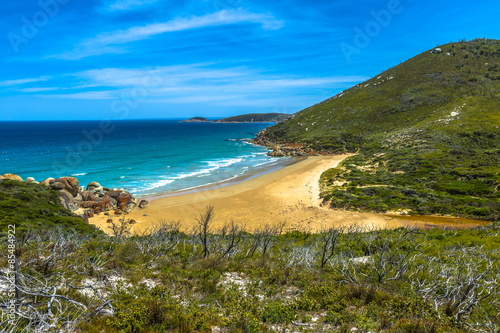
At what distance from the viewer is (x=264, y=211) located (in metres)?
23.5

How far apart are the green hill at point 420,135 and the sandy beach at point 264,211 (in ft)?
6.10

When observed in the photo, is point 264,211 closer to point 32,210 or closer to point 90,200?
point 32,210

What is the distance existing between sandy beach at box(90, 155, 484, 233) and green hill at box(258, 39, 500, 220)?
6.10ft

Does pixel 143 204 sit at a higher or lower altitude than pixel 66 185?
lower

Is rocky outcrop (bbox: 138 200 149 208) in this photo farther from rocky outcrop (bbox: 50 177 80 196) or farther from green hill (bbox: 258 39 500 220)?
green hill (bbox: 258 39 500 220)

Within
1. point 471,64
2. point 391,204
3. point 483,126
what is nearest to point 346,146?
point 483,126

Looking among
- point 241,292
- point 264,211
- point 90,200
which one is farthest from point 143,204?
point 241,292

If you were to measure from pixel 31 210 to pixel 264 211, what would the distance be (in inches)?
682

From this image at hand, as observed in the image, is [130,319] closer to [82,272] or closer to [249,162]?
[82,272]

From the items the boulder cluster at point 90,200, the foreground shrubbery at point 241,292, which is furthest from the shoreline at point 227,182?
the foreground shrubbery at point 241,292

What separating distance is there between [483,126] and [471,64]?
47101mm

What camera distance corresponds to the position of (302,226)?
65.0 feet

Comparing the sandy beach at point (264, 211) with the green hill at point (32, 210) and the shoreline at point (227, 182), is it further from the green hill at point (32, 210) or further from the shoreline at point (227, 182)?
the green hill at point (32, 210)

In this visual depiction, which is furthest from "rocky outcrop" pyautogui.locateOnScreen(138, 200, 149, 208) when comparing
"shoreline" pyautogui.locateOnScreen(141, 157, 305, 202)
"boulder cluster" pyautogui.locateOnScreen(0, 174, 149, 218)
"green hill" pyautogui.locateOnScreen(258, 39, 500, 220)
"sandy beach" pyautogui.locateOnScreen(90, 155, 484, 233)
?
"green hill" pyautogui.locateOnScreen(258, 39, 500, 220)
